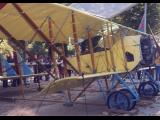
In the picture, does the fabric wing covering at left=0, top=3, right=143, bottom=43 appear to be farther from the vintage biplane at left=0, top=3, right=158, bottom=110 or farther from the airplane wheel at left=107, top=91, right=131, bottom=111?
the airplane wheel at left=107, top=91, right=131, bottom=111

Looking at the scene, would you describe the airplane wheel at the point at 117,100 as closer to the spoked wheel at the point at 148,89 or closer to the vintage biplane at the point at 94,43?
the vintage biplane at the point at 94,43

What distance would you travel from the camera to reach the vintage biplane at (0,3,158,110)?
7.20 metres

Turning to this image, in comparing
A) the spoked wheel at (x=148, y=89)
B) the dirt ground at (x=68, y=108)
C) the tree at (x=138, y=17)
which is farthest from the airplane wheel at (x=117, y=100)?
the tree at (x=138, y=17)

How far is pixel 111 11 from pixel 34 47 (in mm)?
→ 19242

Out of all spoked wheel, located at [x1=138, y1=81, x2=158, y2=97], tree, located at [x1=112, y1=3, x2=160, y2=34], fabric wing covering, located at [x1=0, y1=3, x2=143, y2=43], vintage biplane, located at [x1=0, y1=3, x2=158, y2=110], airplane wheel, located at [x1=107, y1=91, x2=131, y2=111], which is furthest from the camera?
tree, located at [x1=112, y1=3, x2=160, y2=34]

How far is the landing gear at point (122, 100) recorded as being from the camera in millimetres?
7438

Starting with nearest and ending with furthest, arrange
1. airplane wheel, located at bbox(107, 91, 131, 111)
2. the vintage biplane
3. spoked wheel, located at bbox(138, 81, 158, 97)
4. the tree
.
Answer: the vintage biplane, airplane wheel, located at bbox(107, 91, 131, 111), spoked wheel, located at bbox(138, 81, 158, 97), the tree

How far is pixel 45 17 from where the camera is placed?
294 inches

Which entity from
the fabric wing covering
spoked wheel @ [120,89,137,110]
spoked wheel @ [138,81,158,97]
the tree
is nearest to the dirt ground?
spoked wheel @ [120,89,137,110]

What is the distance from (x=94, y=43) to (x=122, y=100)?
2.58 meters

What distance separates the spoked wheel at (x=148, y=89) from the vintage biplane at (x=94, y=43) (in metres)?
1.00

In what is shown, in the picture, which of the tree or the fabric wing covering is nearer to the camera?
the fabric wing covering

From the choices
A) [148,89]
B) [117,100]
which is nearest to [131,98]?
[117,100]
